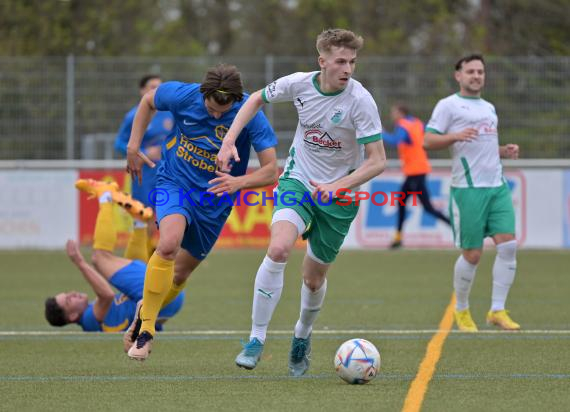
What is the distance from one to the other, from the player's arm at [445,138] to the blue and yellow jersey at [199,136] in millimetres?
2326

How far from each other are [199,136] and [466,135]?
2.70 m

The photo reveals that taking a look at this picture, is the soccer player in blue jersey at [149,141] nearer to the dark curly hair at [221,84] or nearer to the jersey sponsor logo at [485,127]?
the jersey sponsor logo at [485,127]

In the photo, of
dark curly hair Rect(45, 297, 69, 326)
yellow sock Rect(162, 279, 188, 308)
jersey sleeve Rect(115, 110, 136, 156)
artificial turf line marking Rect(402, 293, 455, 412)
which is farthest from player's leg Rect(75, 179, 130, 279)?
artificial turf line marking Rect(402, 293, 455, 412)

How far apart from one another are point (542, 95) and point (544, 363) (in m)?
12.0

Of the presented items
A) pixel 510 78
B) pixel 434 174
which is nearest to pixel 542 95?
pixel 510 78

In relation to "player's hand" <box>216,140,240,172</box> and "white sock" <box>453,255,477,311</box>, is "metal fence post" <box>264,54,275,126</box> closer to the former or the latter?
"white sock" <box>453,255,477,311</box>

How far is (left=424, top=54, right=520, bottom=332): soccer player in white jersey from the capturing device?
30.7 feet

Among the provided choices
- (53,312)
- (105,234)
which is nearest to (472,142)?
(105,234)

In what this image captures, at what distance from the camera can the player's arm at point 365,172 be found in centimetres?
673

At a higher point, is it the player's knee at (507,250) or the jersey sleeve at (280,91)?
the jersey sleeve at (280,91)

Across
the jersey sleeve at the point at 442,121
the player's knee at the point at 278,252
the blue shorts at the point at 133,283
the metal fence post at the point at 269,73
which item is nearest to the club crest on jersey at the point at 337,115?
the player's knee at the point at 278,252

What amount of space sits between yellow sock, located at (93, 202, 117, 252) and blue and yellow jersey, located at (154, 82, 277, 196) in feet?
6.59

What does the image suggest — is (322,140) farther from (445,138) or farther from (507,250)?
(507,250)

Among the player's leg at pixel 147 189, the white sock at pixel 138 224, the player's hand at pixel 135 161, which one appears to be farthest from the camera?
the player's leg at pixel 147 189
